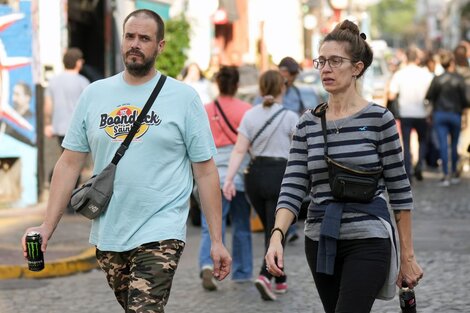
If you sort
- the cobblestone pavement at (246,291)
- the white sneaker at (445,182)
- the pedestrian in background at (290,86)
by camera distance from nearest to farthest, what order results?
1. the cobblestone pavement at (246,291)
2. the pedestrian in background at (290,86)
3. the white sneaker at (445,182)

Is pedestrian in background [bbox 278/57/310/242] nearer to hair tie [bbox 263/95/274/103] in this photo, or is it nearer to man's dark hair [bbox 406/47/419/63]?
hair tie [bbox 263/95/274/103]

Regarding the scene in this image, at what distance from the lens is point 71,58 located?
14.2 meters

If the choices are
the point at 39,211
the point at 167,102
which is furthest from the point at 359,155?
the point at 39,211

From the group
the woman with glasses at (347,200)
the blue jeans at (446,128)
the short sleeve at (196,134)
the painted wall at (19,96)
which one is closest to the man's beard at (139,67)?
the short sleeve at (196,134)

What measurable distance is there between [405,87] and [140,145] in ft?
41.7

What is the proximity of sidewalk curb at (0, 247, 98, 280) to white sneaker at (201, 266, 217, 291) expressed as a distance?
1.71 meters

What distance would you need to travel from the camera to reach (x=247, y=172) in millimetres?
9609

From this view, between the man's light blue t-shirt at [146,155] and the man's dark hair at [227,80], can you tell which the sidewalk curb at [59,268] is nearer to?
the man's dark hair at [227,80]

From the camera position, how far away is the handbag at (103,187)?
18.0 ft

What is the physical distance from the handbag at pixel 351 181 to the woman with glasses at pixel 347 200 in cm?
2

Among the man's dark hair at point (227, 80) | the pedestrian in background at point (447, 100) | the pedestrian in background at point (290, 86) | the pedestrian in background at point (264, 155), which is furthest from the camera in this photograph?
the pedestrian in background at point (447, 100)

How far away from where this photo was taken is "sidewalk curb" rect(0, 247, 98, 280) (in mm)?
10648

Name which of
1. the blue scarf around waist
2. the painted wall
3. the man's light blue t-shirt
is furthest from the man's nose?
the painted wall

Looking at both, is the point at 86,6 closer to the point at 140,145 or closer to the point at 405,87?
the point at 405,87
